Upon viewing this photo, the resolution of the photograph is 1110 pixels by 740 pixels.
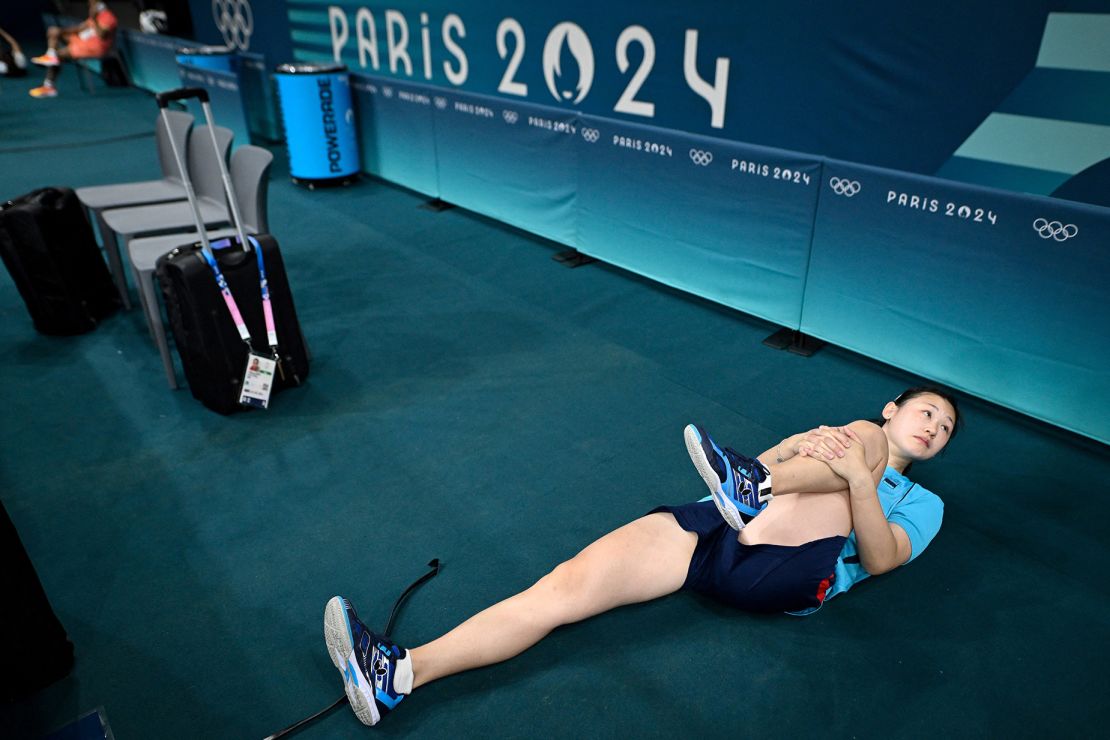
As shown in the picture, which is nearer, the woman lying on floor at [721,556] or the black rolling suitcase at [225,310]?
the woman lying on floor at [721,556]

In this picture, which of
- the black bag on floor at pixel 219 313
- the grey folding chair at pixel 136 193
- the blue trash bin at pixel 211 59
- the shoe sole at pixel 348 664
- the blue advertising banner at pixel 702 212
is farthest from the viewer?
the blue trash bin at pixel 211 59

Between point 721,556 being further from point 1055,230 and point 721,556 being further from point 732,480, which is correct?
point 1055,230

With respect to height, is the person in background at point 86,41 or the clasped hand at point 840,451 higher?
the person in background at point 86,41

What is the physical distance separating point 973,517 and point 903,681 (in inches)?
36.2

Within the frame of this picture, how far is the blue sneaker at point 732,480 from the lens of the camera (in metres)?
2.04

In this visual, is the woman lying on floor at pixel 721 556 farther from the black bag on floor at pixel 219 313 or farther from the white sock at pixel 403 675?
the black bag on floor at pixel 219 313

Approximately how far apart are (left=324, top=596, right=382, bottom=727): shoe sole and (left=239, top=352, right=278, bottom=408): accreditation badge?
60.6 inches

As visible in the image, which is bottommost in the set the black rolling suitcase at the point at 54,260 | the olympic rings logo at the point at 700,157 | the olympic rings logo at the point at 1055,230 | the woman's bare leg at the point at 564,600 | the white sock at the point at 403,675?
the white sock at the point at 403,675

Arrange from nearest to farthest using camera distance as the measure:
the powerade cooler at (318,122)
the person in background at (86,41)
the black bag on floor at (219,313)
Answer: the black bag on floor at (219,313) < the powerade cooler at (318,122) < the person in background at (86,41)

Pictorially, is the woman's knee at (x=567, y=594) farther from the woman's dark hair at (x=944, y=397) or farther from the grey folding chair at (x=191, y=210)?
the grey folding chair at (x=191, y=210)

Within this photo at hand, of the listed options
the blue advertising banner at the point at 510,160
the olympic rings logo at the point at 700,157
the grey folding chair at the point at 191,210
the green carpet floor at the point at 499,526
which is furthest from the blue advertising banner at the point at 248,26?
the olympic rings logo at the point at 700,157

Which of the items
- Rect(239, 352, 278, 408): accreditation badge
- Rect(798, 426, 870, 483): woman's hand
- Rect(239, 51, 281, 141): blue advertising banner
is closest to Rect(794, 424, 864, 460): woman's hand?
Rect(798, 426, 870, 483): woman's hand

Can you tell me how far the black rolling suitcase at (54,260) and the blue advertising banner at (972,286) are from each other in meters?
3.93

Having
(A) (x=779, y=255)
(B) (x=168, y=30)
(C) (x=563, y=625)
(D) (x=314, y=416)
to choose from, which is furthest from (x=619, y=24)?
(B) (x=168, y=30)
